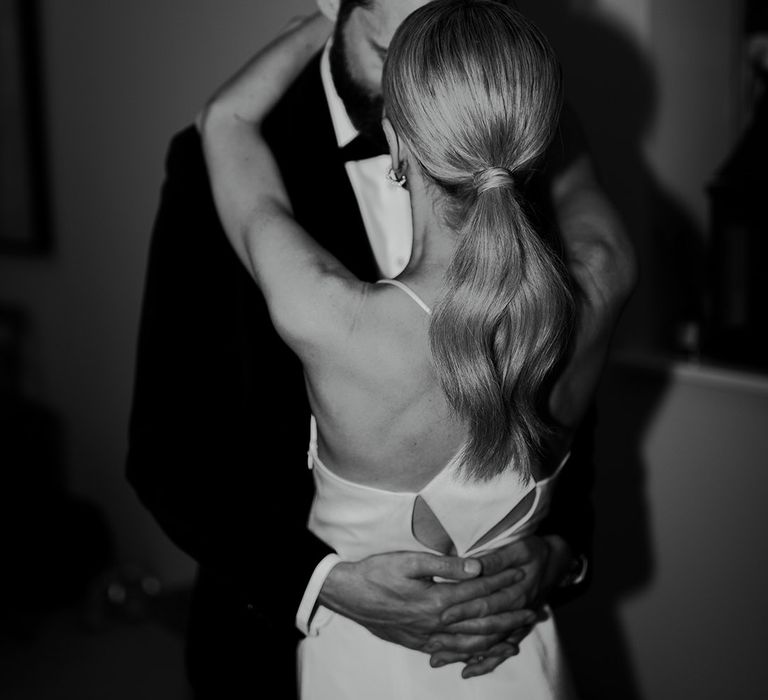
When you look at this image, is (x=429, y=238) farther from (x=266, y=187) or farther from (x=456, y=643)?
(x=456, y=643)

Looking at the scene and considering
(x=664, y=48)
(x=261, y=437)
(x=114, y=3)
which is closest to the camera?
(x=261, y=437)

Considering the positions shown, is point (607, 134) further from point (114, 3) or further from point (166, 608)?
point (166, 608)

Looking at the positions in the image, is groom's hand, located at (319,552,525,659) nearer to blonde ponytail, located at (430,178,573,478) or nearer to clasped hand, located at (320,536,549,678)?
clasped hand, located at (320,536,549,678)

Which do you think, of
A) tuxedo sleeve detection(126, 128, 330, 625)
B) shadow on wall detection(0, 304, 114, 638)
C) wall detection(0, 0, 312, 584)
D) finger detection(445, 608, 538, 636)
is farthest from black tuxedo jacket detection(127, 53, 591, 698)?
shadow on wall detection(0, 304, 114, 638)

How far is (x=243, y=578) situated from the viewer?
1.30m

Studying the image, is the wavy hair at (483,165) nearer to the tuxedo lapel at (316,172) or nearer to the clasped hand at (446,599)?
the clasped hand at (446,599)

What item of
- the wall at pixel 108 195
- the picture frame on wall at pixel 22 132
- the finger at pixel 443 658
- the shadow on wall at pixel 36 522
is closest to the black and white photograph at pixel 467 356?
the finger at pixel 443 658

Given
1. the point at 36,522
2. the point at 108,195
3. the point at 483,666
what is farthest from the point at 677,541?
the point at 36,522

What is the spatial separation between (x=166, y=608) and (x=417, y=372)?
2.88 m

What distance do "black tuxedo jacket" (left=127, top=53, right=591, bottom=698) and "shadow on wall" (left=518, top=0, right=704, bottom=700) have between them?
3.57 feet

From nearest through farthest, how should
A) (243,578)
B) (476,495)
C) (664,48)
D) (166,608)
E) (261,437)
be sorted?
(476,495) → (243,578) → (261,437) → (664,48) → (166,608)

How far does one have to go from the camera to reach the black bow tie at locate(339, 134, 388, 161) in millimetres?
1500

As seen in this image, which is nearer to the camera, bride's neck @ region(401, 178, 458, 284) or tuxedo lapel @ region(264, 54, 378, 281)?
bride's neck @ region(401, 178, 458, 284)

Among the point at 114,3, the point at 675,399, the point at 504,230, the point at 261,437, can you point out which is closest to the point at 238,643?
the point at 261,437
